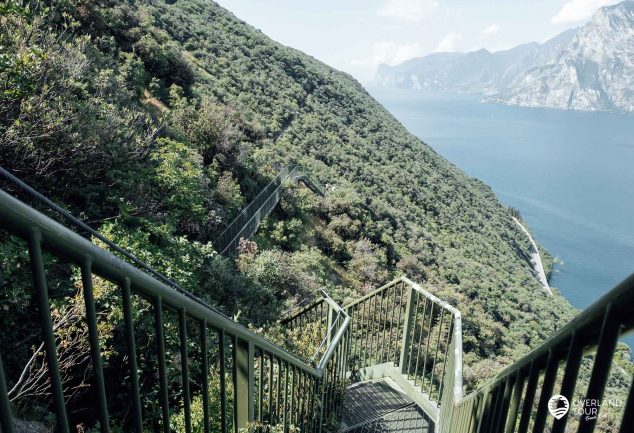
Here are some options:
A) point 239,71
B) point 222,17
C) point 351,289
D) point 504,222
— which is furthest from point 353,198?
point 504,222

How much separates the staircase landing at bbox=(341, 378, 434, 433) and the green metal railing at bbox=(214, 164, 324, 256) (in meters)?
7.71

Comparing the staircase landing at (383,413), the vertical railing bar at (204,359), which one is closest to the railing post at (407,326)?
the staircase landing at (383,413)

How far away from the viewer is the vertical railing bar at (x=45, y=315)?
2.93ft

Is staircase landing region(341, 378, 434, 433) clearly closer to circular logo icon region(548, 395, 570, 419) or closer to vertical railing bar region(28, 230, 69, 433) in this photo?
circular logo icon region(548, 395, 570, 419)

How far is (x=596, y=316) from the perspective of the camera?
107cm

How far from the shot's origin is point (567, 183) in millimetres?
104688

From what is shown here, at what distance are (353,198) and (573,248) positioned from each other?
2518 inches

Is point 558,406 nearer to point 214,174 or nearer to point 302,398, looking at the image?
point 302,398

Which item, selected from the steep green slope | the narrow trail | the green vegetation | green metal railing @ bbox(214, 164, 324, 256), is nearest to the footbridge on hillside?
the green vegetation

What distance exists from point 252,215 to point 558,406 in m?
15.6

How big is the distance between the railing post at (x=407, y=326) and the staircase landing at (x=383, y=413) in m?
0.42

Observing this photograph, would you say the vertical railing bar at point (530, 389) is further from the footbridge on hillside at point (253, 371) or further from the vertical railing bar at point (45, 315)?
the vertical railing bar at point (45, 315)

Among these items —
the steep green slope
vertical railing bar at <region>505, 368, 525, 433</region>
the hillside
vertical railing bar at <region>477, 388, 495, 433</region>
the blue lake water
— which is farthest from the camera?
the blue lake water

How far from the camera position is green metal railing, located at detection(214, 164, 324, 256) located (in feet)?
45.6
